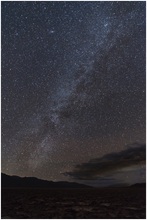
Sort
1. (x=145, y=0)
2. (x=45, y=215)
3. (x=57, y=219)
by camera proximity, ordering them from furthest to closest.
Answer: (x=45, y=215), (x=57, y=219), (x=145, y=0)

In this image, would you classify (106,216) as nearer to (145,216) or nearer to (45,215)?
(145,216)

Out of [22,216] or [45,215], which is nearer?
[22,216]

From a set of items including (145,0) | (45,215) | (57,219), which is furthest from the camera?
(45,215)

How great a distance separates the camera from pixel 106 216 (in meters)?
16.6

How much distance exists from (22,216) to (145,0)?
12117 millimetres


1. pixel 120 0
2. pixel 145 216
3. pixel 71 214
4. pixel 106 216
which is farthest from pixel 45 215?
pixel 120 0

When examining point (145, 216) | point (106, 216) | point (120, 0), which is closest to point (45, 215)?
point (106, 216)

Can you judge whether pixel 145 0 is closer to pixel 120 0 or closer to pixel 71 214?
pixel 120 0

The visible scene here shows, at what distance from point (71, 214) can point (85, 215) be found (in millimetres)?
839

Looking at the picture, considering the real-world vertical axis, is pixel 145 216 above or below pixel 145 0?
below

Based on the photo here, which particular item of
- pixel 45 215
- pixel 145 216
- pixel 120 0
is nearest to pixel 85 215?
pixel 45 215

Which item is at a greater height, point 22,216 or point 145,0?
point 145,0

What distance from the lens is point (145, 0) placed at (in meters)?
14.4

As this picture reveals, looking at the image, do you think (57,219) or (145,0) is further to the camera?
(57,219)
